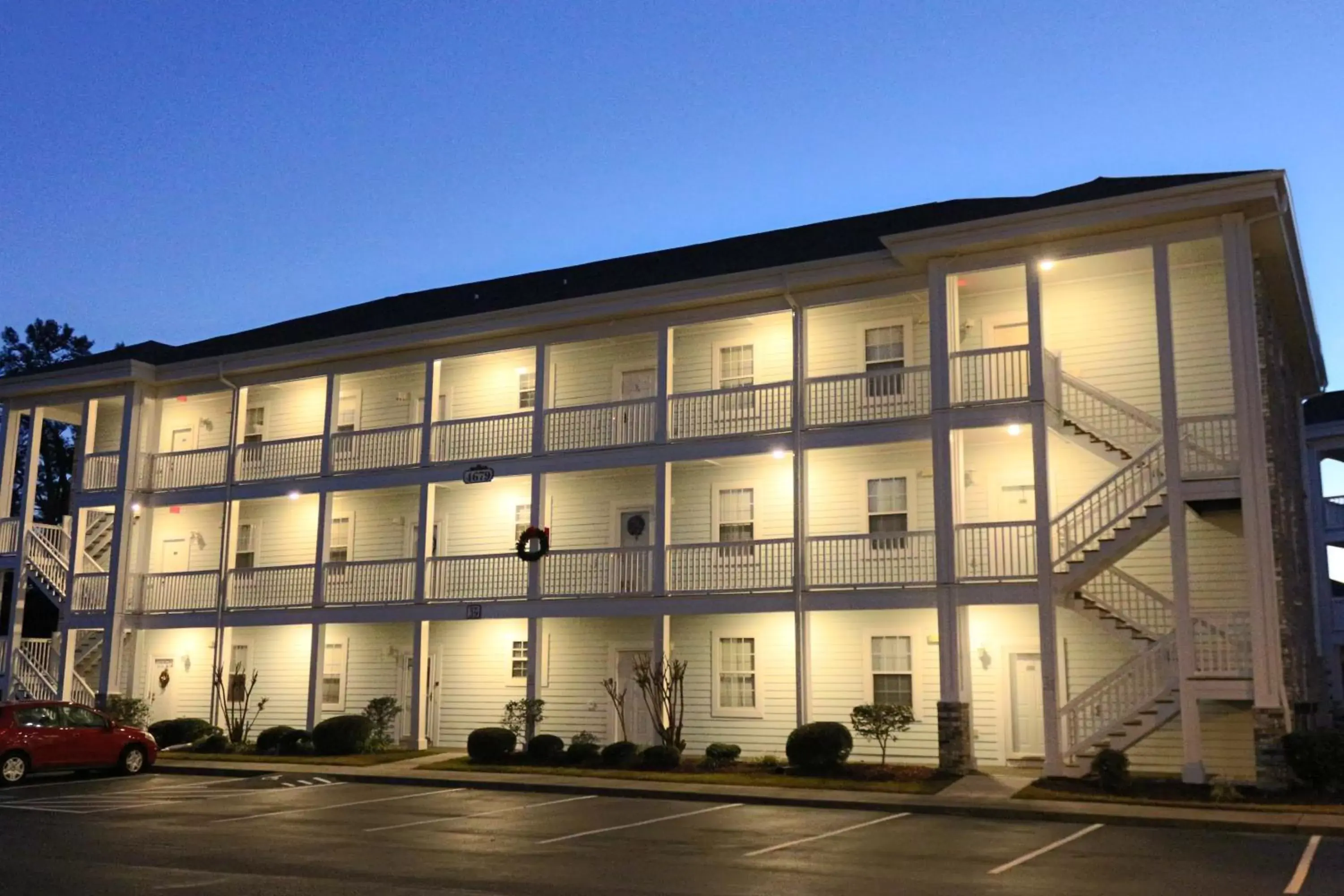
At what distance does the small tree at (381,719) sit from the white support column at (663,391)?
315 inches

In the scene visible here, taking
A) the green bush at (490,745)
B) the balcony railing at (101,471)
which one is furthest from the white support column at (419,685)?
the balcony railing at (101,471)

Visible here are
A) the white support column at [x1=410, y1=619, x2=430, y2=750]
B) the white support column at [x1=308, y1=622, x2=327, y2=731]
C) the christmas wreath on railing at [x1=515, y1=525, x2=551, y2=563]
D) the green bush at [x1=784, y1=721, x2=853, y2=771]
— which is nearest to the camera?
the green bush at [x1=784, y1=721, x2=853, y2=771]

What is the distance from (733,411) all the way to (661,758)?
6.93m

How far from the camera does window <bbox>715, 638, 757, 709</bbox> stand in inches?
955

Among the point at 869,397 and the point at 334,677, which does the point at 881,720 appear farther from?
the point at 334,677

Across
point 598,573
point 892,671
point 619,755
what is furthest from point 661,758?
point 892,671

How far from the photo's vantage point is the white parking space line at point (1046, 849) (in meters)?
11.5

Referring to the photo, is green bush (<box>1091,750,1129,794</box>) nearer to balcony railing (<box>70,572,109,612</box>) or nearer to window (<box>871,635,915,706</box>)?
window (<box>871,635,915,706</box>)

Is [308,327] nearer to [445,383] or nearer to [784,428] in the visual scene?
[445,383]

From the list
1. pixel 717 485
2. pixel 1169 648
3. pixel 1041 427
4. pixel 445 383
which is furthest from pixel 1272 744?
pixel 445 383

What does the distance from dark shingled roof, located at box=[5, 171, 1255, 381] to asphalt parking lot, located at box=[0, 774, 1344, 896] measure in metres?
10.3

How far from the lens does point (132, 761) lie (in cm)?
2208

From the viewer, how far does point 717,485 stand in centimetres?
2516

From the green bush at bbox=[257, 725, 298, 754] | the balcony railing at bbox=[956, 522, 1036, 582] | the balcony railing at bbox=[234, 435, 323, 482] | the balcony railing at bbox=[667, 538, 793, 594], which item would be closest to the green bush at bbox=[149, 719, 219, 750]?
the green bush at bbox=[257, 725, 298, 754]
